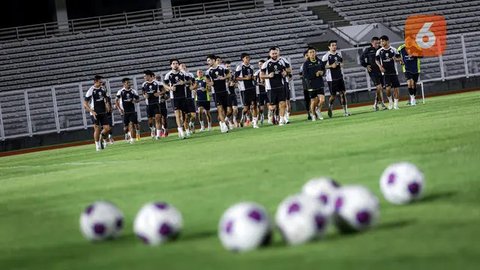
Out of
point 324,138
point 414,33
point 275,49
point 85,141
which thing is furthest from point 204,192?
point 414,33

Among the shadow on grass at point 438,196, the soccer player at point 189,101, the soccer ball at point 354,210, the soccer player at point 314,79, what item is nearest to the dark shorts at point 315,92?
the soccer player at point 314,79

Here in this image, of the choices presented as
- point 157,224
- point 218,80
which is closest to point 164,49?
point 218,80

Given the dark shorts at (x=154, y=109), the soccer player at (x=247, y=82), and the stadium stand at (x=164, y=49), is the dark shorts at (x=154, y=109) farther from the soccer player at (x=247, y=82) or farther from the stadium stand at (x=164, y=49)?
the stadium stand at (x=164, y=49)

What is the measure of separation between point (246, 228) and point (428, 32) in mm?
45835

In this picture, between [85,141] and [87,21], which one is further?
[87,21]

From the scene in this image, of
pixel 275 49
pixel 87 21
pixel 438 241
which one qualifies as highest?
pixel 87 21

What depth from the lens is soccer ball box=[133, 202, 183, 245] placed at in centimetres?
852

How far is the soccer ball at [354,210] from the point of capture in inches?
313

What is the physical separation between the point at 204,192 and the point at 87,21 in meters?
43.6

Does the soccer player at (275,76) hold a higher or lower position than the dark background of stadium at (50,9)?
lower

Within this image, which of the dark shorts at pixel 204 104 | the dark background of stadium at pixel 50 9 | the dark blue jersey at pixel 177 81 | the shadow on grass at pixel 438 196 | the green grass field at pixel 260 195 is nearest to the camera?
the green grass field at pixel 260 195

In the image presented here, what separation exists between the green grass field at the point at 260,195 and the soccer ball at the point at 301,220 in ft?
0.31

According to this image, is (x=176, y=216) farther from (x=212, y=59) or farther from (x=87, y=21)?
(x=87, y=21)

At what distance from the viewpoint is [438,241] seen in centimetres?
746
